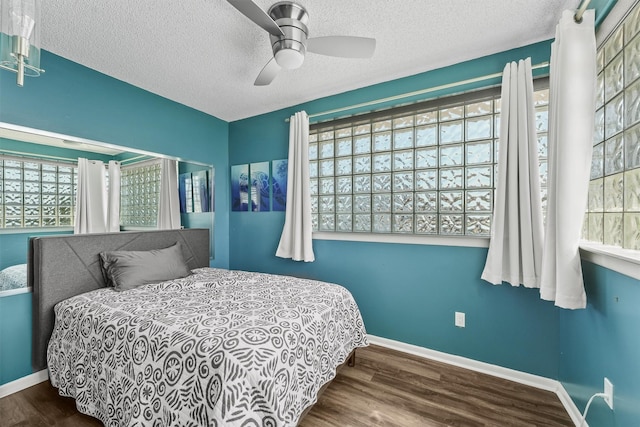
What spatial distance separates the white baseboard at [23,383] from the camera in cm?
176

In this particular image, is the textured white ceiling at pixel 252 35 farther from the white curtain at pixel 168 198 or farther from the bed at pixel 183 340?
the bed at pixel 183 340

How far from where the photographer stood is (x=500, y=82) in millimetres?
2008

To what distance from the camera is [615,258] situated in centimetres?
115

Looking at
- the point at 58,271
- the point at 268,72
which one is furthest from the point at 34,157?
the point at 268,72

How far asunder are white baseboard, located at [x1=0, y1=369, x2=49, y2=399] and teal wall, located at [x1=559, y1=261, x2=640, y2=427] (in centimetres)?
342

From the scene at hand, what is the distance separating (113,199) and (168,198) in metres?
0.53

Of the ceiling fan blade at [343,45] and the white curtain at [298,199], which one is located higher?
the ceiling fan blade at [343,45]

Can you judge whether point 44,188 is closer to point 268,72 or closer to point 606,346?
point 268,72

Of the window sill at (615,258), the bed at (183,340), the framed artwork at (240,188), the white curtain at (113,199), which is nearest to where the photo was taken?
the window sill at (615,258)

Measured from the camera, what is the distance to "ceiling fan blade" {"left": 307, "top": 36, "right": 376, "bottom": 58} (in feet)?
5.09

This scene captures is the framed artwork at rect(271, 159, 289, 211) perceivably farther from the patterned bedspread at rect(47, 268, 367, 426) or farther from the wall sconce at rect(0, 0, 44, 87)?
the wall sconce at rect(0, 0, 44, 87)

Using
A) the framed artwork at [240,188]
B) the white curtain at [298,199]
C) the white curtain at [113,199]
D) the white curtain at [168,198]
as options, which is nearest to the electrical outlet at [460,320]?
the white curtain at [298,199]

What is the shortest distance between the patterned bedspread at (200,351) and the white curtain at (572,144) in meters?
1.31

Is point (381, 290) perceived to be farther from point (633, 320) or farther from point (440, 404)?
point (633, 320)
